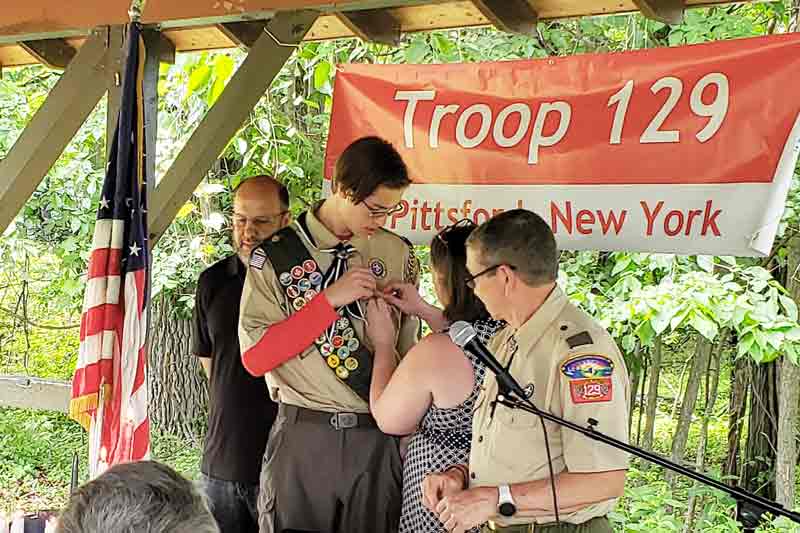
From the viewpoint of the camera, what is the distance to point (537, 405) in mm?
2426

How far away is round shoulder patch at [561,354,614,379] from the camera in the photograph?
236 centimetres

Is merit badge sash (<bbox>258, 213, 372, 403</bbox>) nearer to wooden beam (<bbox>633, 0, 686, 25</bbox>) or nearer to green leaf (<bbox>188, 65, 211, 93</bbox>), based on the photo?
wooden beam (<bbox>633, 0, 686, 25</bbox>)

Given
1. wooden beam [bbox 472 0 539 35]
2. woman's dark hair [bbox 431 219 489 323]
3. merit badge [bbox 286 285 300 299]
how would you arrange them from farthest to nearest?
wooden beam [bbox 472 0 539 35] → merit badge [bbox 286 285 300 299] → woman's dark hair [bbox 431 219 489 323]

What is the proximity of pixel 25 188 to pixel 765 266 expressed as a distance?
166 inches

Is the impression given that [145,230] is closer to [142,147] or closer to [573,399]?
[142,147]

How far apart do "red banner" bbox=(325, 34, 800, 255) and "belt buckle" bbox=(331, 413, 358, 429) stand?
0.99m

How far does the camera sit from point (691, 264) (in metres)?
5.45

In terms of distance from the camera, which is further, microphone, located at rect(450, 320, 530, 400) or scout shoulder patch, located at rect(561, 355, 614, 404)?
scout shoulder patch, located at rect(561, 355, 614, 404)

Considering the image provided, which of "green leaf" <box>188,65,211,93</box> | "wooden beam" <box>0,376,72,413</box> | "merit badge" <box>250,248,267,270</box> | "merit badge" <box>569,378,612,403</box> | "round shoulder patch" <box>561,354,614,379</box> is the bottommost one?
"merit badge" <box>569,378,612,403</box>

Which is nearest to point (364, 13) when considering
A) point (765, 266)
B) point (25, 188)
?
point (25, 188)

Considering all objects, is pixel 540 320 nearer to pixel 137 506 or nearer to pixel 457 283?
pixel 457 283

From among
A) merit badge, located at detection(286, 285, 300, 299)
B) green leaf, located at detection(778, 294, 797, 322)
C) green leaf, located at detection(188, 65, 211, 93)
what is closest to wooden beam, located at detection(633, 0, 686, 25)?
merit badge, located at detection(286, 285, 300, 299)

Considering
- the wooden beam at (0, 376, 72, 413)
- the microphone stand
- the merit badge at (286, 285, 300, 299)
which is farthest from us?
the wooden beam at (0, 376, 72, 413)

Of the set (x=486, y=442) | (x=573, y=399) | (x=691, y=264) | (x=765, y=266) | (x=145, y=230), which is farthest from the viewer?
(x=765, y=266)
